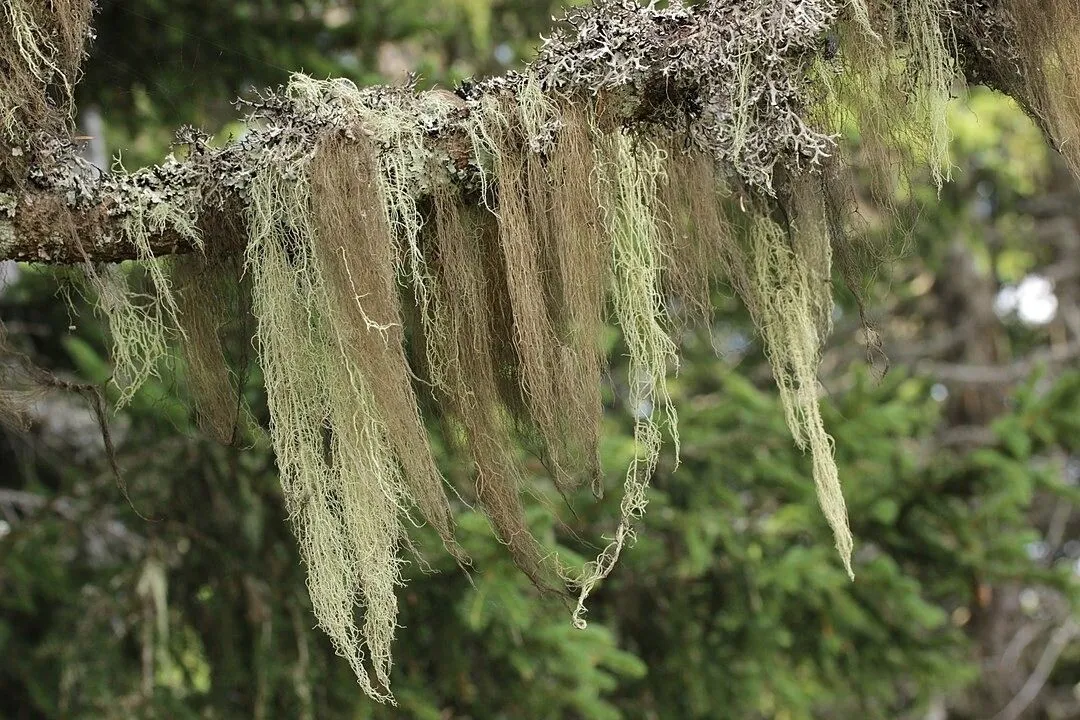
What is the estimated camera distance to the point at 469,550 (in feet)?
9.61

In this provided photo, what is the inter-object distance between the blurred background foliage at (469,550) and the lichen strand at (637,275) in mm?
974

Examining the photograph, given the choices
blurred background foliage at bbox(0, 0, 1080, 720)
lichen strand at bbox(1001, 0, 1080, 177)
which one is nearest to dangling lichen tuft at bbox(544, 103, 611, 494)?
lichen strand at bbox(1001, 0, 1080, 177)

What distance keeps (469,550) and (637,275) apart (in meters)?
1.57

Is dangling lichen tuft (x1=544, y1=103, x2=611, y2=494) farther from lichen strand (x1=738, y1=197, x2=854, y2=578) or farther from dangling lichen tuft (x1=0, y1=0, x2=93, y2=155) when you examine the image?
dangling lichen tuft (x1=0, y1=0, x2=93, y2=155)

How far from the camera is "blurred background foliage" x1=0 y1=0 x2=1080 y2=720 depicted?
3049mm

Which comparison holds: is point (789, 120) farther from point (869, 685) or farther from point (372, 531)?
point (869, 685)

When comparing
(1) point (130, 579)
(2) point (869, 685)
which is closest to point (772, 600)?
(2) point (869, 685)

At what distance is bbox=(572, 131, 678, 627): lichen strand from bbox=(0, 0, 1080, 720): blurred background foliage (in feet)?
3.19

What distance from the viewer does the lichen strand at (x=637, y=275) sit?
4.81ft

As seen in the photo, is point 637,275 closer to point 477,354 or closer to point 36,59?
point 477,354

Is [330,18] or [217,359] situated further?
[330,18]

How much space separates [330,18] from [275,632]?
1834 millimetres

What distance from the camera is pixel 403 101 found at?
4.61 ft

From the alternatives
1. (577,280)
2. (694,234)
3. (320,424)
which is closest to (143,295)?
(320,424)
